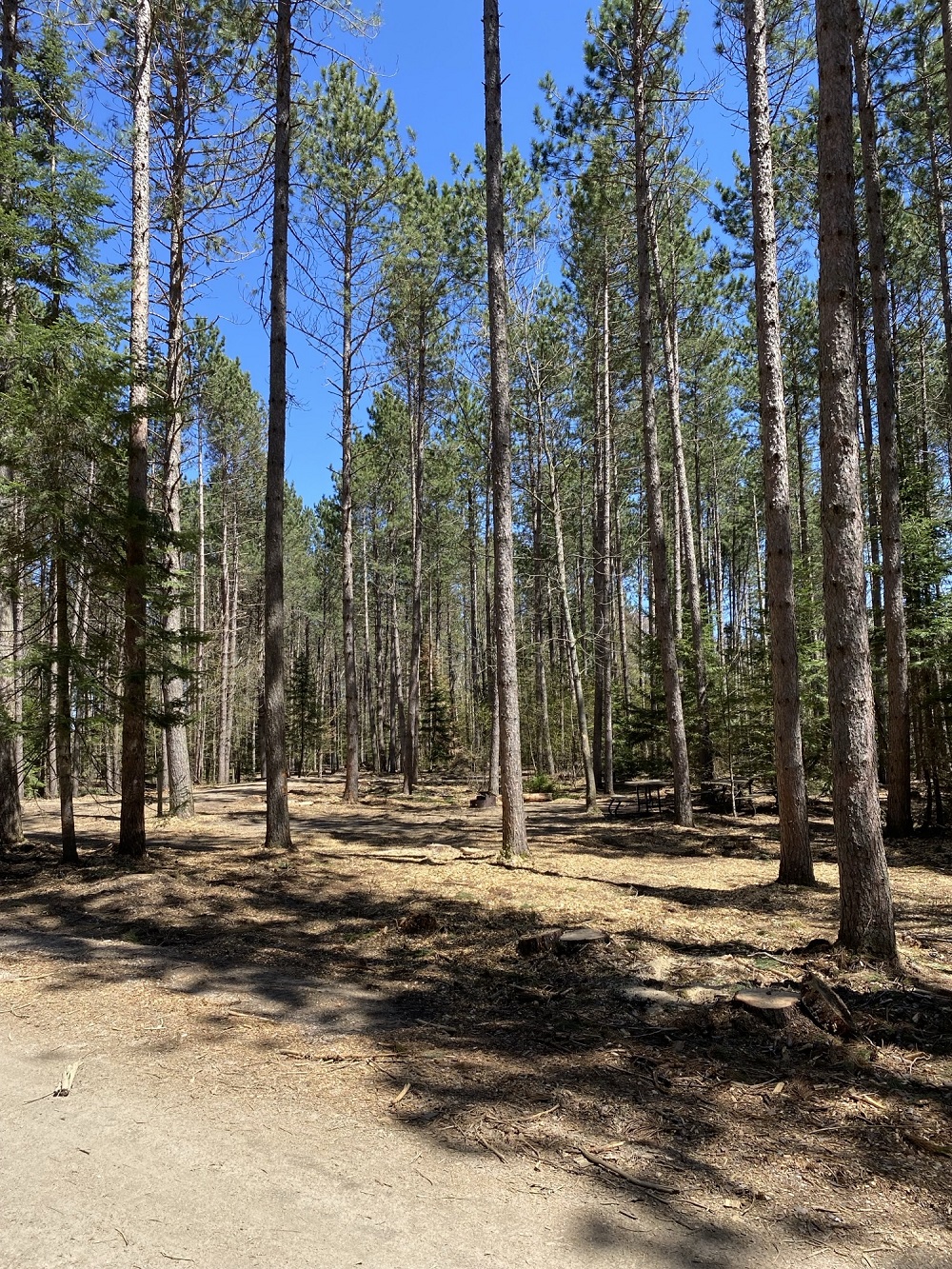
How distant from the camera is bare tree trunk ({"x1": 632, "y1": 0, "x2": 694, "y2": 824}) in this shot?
1158cm

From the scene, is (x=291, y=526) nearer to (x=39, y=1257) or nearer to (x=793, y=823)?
(x=793, y=823)

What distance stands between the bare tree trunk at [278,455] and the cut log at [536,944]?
5.01m

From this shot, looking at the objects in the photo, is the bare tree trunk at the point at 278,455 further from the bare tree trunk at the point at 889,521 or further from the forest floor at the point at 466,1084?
the bare tree trunk at the point at 889,521

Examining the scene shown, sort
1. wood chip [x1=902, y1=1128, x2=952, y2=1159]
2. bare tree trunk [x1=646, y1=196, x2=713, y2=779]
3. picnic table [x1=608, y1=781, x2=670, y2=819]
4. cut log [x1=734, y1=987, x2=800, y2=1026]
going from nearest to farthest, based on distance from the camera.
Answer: wood chip [x1=902, y1=1128, x2=952, y2=1159], cut log [x1=734, y1=987, x2=800, y2=1026], picnic table [x1=608, y1=781, x2=670, y2=819], bare tree trunk [x1=646, y1=196, x2=713, y2=779]

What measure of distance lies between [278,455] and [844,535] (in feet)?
24.5

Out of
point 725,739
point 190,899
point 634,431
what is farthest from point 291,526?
point 190,899

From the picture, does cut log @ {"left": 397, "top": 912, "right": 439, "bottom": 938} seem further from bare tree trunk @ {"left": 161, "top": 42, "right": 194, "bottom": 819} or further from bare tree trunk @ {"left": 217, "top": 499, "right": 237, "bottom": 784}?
bare tree trunk @ {"left": 217, "top": 499, "right": 237, "bottom": 784}

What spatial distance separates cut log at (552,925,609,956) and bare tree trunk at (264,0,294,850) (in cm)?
523

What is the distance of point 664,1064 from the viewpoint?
365 centimetres

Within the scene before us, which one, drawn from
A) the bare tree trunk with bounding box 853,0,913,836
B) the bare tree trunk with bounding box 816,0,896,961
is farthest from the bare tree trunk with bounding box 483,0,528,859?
the bare tree trunk with bounding box 853,0,913,836

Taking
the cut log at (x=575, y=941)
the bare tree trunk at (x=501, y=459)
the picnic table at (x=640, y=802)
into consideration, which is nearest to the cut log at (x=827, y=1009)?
the cut log at (x=575, y=941)

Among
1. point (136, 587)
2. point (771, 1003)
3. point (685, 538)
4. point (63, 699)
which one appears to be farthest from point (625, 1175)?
point (685, 538)

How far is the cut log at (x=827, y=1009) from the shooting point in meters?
3.93

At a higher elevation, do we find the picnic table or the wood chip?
the wood chip
